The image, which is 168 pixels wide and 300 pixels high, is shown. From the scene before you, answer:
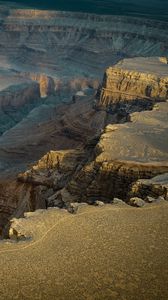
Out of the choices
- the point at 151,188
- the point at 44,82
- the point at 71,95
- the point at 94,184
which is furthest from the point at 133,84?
the point at 44,82

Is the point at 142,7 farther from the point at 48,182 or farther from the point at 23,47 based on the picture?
the point at 48,182

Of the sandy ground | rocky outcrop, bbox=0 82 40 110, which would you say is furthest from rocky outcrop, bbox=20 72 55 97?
the sandy ground

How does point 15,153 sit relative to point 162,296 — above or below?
below

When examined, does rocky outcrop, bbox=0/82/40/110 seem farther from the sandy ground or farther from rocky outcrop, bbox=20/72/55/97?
the sandy ground

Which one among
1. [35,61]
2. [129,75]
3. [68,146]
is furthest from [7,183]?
[35,61]

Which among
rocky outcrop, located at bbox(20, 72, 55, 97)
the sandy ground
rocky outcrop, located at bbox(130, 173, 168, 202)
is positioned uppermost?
the sandy ground

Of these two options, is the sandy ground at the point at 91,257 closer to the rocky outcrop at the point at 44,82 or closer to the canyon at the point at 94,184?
the canyon at the point at 94,184
